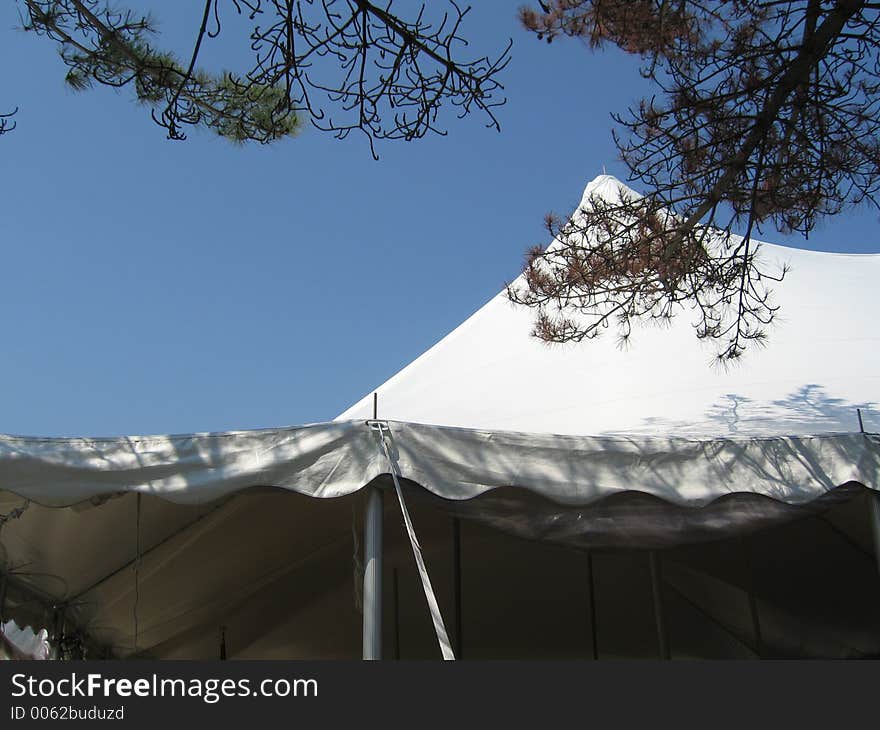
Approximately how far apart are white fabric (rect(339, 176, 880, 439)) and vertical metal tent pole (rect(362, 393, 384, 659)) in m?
1.39

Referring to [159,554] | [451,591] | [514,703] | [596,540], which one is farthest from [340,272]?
[514,703]

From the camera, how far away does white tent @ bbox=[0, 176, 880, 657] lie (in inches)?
111

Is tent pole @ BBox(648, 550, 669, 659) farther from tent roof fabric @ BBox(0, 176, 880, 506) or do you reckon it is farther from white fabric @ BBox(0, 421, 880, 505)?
white fabric @ BBox(0, 421, 880, 505)

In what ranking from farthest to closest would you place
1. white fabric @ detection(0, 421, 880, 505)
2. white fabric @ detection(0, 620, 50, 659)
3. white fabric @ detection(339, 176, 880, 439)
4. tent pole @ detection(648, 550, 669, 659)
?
white fabric @ detection(0, 620, 50, 659), tent pole @ detection(648, 550, 669, 659), white fabric @ detection(339, 176, 880, 439), white fabric @ detection(0, 421, 880, 505)

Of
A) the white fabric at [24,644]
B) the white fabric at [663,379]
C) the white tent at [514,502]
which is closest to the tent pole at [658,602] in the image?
the white tent at [514,502]

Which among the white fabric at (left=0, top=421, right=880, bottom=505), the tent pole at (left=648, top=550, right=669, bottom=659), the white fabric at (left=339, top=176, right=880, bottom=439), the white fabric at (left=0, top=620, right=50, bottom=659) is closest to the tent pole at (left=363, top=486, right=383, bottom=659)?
the white fabric at (left=0, top=421, right=880, bottom=505)

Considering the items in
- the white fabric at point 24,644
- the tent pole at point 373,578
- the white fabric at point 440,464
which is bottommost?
the white fabric at point 24,644

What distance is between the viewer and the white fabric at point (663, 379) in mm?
3943

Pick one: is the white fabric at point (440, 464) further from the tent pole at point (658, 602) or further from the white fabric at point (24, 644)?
the white fabric at point (24, 644)

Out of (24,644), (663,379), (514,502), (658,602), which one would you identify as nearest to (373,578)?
(514,502)

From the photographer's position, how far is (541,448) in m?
2.97

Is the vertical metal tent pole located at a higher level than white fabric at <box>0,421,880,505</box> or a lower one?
lower

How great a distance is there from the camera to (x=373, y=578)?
2.73 meters

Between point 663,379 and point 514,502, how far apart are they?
162 centimetres
